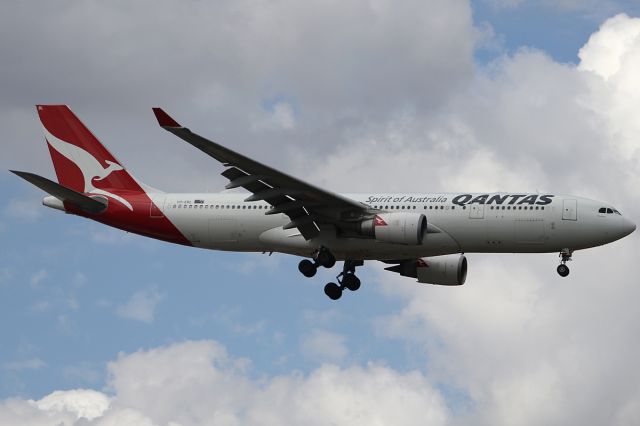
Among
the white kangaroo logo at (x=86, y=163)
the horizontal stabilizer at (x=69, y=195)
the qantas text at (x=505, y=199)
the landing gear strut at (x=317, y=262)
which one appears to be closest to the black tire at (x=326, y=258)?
the landing gear strut at (x=317, y=262)

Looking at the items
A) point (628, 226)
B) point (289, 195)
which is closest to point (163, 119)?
point (289, 195)

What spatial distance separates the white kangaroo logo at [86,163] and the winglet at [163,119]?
15155 millimetres

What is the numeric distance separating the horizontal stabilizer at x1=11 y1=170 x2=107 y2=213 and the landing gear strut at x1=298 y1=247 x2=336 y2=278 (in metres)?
9.96

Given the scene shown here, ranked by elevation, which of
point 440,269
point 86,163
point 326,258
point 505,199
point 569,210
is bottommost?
point 326,258

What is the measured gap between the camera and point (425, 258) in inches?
2322

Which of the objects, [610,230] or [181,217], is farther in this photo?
[181,217]

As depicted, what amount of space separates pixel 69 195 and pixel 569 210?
22374mm

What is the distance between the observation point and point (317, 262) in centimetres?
5434

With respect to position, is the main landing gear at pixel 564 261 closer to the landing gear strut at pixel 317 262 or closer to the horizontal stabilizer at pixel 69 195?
the landing gear strut at pixel 317 262

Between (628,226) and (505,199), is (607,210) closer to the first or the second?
(628,226)

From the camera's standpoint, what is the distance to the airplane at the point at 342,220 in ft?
170

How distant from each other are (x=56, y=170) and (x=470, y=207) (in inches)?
840

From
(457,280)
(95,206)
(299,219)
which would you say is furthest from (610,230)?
(95,206)

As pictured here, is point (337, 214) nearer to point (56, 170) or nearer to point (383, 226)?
point (383, 226)
